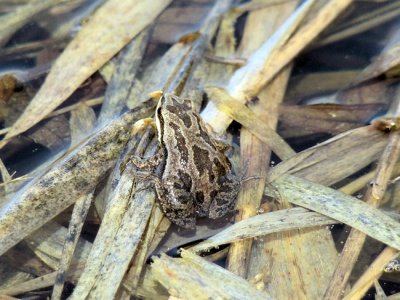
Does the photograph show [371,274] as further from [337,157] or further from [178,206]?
[178,206]

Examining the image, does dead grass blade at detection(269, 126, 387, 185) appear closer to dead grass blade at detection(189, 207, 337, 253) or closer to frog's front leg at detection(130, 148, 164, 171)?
dead grass blade at detection(189, 207, 337, 253)

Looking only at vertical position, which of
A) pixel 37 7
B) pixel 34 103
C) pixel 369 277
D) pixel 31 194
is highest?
pixel 37 7

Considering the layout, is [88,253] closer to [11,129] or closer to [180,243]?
[180,243]

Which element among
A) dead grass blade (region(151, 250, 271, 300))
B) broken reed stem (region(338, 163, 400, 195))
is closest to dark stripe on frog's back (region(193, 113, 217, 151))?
dead grass blade (region(151, 250, 271, 300))

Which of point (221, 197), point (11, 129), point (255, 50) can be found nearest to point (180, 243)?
point (221, 197)

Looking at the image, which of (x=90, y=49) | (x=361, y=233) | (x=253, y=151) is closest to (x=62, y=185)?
(x=253, y=151)
